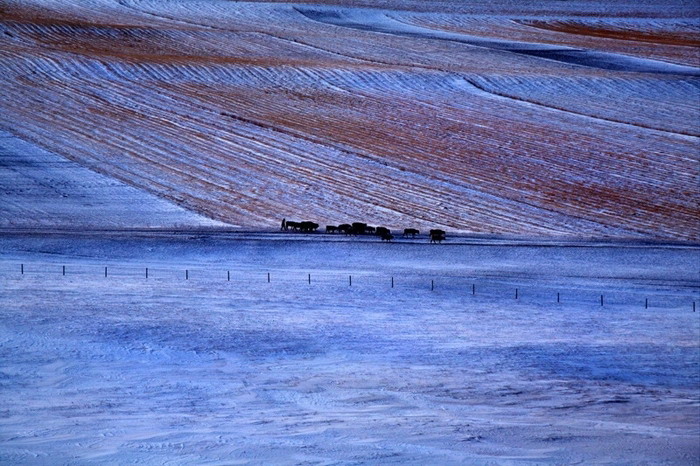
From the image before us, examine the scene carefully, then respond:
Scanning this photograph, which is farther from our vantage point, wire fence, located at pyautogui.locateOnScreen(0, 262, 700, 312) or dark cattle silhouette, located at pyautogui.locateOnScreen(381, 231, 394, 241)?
dark cattle silhouette, located at pyautogui.locateOnScreen(381, 231, 394, 241)

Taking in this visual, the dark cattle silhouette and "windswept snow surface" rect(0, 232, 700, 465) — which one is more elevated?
the dark cattle silhouette

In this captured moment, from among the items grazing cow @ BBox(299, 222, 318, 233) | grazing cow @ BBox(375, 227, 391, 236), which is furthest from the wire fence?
Answer: grazing cow @ BBox(299, 222, 318, 233)

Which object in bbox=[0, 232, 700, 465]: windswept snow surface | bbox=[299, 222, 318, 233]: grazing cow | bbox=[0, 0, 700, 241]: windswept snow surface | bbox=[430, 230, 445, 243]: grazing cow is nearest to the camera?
bbox=[0, 232, 700, 465]: windswept snow surface

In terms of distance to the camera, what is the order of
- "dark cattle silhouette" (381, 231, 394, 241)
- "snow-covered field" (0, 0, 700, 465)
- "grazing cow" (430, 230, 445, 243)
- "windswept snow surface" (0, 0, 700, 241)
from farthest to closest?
"windswept snow surface" (0, 0, 700, 241) < "dark cattle silhouette" (381, 231, 394, 241) < "grazing cow" (430, 230, 445, 243) < "snow-covered field" (0, 0, 700, 465)

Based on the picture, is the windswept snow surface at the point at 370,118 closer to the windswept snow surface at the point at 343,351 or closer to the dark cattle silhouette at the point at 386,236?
the dark cattle silhouette at the point at 386,236

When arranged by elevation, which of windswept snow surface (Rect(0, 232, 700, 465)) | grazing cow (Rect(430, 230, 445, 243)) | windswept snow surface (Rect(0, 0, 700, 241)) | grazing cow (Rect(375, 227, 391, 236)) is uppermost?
windswept snow surface (Rect(0, 0, 700, 241))

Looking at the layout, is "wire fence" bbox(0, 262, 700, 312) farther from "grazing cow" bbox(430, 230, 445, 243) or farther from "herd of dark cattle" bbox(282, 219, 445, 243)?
"herd of dark cattle" bbox(282, 219, 445, 243)

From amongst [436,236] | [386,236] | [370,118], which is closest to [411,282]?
[436,236]
